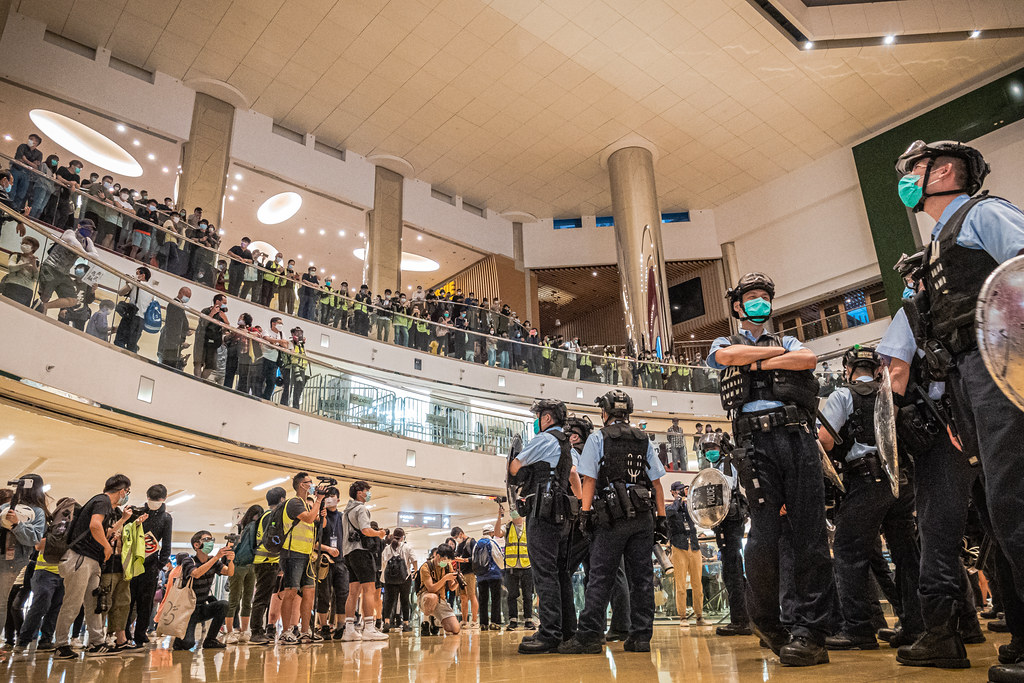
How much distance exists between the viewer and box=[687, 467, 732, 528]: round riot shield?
4098 millimetres

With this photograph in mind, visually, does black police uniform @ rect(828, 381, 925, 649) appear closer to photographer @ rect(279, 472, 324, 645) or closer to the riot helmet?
the riot helmet

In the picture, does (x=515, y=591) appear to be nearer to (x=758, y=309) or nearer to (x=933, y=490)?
(x=758, y=309)

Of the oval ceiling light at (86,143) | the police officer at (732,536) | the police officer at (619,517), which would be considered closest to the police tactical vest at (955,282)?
the police officer at (619,517)

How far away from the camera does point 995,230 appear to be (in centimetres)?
202

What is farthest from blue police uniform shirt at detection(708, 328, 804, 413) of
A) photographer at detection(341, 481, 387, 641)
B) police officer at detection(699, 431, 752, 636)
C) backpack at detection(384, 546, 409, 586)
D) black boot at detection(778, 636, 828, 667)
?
backpack at detection(384, 546, 409, 586)

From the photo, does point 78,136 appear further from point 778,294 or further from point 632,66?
point 778,294

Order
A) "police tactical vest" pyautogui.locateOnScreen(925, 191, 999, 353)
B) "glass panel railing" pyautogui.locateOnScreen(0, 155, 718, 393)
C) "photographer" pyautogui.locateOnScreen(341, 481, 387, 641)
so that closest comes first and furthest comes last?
"police tactical vest" pyautogui.locateOnScreen(925, 191, 999, 353) < "photographer" pyautogui.locateOnScreen(341, 481, 387, 641) < "glass panel railing" pyautogui.locateOnScreen(0, 155, 718, 393)

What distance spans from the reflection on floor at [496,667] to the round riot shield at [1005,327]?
3.33 feet

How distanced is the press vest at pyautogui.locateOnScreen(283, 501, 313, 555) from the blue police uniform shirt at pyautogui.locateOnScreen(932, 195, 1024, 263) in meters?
5.34

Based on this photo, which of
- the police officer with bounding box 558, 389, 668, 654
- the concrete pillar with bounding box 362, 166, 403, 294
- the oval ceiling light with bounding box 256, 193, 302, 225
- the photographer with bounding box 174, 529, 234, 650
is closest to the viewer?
the police officer with bounding box 558, 389, 668, 654

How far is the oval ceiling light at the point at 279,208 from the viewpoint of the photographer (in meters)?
19.7

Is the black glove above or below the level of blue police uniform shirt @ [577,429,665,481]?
below

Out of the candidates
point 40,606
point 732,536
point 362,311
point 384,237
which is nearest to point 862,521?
point 732,536

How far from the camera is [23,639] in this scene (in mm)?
4902
